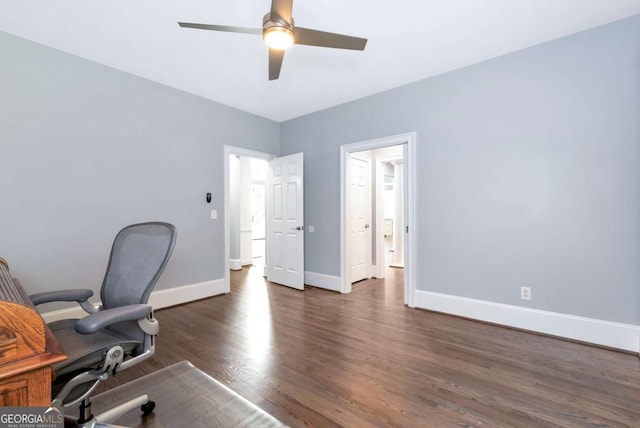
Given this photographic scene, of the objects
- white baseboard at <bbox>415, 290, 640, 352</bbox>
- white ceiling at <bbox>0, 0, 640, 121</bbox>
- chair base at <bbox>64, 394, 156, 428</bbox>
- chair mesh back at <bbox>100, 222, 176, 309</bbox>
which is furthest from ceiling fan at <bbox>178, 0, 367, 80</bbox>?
white baseboard at <bbox>415, 290, 640, 352</bbox>

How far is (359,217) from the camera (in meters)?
4.78

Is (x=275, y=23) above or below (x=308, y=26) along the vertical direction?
below

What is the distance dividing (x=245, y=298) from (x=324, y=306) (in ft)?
3.73

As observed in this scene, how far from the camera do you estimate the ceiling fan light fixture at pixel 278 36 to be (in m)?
1.92

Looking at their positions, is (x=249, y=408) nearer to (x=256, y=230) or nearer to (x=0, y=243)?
(x=0, y=243)

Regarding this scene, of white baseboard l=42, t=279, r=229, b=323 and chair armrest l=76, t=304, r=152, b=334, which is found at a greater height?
chair armrest l=76, t=304, r=152, b=334

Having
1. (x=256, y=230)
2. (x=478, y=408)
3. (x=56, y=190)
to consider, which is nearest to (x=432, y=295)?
(x=478, y=408)

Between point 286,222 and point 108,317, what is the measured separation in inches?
135

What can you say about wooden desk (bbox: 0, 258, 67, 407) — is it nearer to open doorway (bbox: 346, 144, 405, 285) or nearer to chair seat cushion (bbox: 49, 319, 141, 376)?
chair seat cushion (bbox: 49, 319, 141, 376)

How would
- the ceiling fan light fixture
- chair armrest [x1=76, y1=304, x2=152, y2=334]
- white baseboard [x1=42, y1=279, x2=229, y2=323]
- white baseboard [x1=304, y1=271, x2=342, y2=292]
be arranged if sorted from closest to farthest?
1. chair armrest [x1=76, y1=304, x2=152, y2=334]
2. the ceiling fan light fixture
3. white baseboard [x1=42, y1=279, x2=229, y2=323]
4. white baseboard [x1=304, y1=271, x2=342, y2=292]

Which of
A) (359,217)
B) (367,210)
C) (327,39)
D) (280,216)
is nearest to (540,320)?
(359,217)

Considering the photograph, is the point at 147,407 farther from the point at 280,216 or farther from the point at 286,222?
the point at 280,216

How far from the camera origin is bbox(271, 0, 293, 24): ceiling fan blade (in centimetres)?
179

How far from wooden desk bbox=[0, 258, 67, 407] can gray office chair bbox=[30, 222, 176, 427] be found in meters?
0.32
